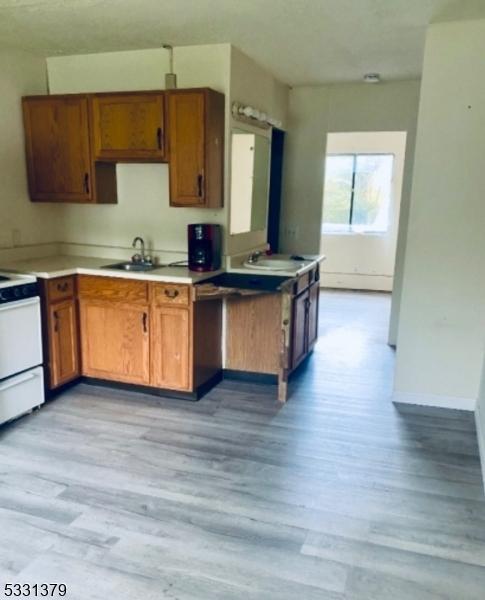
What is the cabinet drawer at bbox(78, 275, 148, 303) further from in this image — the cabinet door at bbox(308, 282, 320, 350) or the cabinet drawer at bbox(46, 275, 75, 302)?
the cabinet door at bbox(308, 282, 320, 350)

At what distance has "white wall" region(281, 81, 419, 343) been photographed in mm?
4766

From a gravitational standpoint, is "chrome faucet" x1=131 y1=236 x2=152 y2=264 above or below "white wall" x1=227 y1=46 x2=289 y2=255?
below

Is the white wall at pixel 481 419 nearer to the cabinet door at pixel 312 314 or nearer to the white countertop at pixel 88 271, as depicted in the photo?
the cabinet door at pixel 312 314

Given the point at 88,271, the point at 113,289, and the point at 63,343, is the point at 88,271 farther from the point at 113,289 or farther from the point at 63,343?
the point at 63,343

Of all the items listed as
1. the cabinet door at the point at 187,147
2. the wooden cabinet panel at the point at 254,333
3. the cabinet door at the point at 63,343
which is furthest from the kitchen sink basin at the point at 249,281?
the cabinet door at the point at 63,343

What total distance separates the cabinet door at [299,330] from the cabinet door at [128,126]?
1480 mm

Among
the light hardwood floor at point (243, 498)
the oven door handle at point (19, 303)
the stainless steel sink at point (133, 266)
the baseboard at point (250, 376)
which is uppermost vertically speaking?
the stainless steel sink at point (133, 266)

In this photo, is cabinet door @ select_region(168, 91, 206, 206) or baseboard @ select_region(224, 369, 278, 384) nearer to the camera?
cabinet door @ select_region(168, 91, 206, 206)

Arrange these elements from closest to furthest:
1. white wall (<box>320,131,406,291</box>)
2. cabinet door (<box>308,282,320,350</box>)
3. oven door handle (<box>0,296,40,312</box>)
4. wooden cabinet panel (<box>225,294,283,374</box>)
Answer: oven door handle (<box>0,296,40,312</box>) → wooden cabinet panel (<box>225,294,283,374</box>) → cabinet door (<box>308,282,320,350</box>) → white wall (<box>320,131,406,291</box>)

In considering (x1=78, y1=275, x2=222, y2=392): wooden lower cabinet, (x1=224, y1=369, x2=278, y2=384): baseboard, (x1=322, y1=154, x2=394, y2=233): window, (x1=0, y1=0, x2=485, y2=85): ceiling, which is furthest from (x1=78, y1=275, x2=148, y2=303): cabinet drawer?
(x1=322, y1=154, x2=394, y2=233): window

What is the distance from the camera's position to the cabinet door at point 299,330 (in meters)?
3.82

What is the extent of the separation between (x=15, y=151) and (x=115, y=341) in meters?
1.65

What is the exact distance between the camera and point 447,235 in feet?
11.1

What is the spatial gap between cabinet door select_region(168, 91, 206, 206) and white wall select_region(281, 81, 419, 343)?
1.89 m
